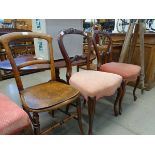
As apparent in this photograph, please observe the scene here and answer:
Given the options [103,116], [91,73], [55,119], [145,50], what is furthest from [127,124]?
[145,50]

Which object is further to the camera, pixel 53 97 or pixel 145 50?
pixel 145 50

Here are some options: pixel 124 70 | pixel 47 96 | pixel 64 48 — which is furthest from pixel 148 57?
pixel 47 96

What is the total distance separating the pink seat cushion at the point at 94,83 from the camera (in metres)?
1.31

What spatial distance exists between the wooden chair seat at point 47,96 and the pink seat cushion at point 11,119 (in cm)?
13

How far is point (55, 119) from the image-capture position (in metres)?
1.77

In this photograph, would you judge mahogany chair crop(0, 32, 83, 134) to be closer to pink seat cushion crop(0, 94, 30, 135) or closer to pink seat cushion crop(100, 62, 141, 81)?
pink seat cushion crop(0, 94, 30, 135)

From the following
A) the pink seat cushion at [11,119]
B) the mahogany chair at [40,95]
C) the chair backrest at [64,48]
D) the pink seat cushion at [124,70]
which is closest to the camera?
the pink seat cushion at [11,119]

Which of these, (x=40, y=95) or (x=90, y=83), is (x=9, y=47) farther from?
(x=90, y=83)

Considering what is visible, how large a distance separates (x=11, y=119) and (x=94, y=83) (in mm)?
772

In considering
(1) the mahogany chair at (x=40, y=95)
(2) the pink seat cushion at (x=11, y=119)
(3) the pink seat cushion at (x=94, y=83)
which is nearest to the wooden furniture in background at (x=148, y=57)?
(3) the pink seat cushion at (x=94, y=83)

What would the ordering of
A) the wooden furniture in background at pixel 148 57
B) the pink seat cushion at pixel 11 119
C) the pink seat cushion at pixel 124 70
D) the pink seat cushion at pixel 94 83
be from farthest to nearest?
the wooden furniture in background at pixel 148 57 → the pink seat cushion at pixel 124 70 → the pink seat cushion at pixel 94 83 → the pink seat cushion at pixel 11 119

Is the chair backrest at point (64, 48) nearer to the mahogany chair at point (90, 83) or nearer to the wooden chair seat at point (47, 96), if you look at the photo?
the mahogany chair at point (90, 83)

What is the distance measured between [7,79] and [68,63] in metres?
2.05
